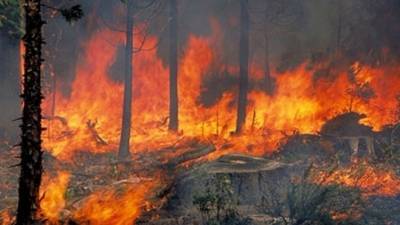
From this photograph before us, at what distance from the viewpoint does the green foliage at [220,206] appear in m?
9.77

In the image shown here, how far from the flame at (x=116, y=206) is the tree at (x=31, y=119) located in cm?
188

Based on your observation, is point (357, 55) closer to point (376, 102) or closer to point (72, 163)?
point (376, 102)

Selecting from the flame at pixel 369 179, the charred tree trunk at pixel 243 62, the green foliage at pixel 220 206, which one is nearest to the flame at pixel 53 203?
the green foliage at pixel 220 206

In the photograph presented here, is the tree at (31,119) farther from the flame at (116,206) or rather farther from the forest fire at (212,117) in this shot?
the flame at (116,206)

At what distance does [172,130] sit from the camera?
23.7 metres

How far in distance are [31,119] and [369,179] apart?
1041 cm

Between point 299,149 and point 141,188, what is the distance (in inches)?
327

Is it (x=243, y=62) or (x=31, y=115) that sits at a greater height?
(x=243, y=62)

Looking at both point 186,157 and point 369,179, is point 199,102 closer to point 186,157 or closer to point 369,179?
point 186,157

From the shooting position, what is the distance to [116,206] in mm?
10852

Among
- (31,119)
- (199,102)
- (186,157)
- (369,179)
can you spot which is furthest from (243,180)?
(199,102)

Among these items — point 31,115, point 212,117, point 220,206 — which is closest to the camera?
point 31,115

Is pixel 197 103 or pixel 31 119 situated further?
pixel 197 103

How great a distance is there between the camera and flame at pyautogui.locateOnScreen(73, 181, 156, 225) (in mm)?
10125
